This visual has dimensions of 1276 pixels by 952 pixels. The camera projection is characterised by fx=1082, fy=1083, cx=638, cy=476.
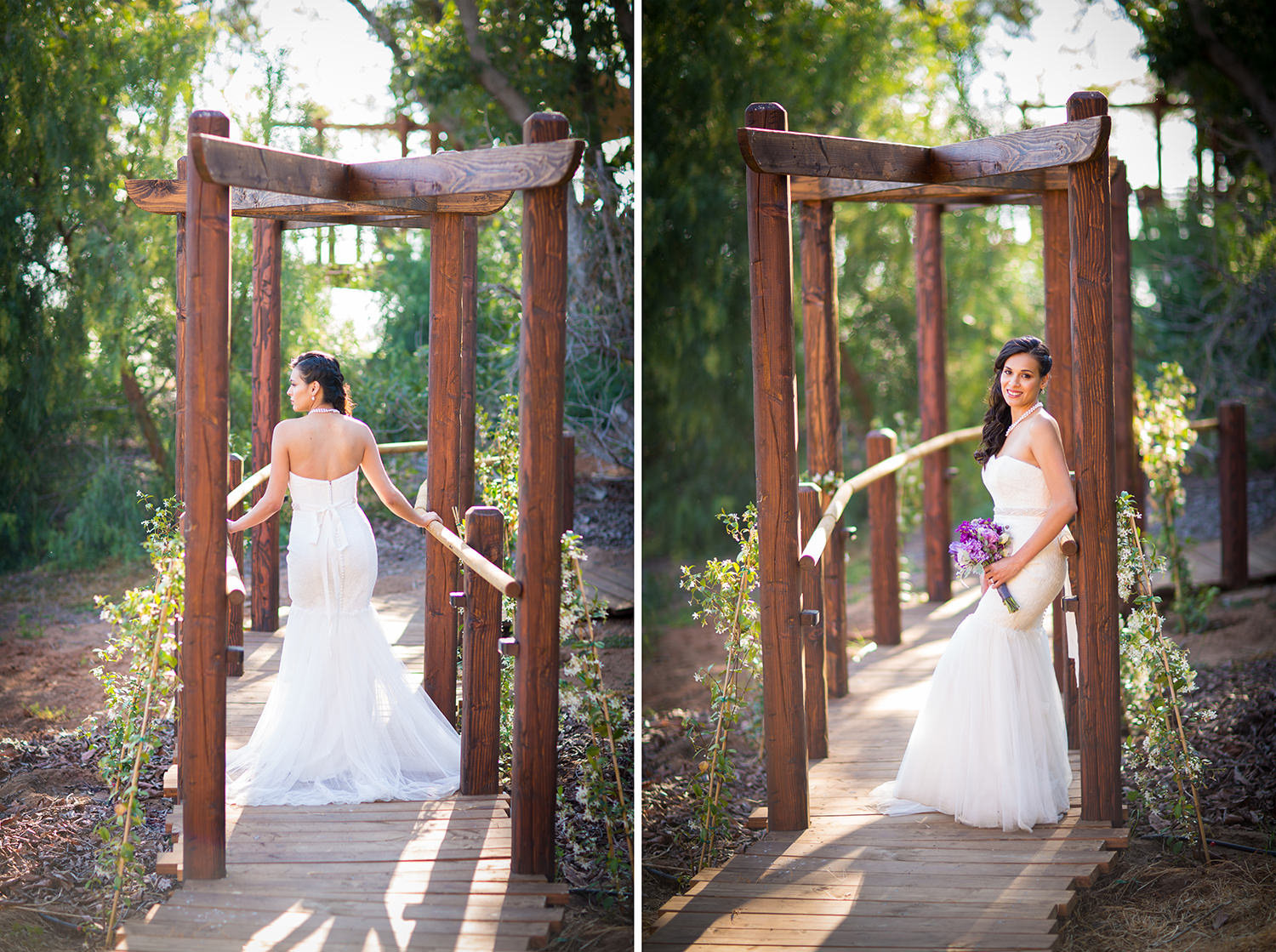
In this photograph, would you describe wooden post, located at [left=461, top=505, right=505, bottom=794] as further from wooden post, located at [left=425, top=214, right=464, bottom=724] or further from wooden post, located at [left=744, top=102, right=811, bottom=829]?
wooden post, located at [left=744, top=102, right=811, bottom=829]

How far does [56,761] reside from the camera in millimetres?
3887

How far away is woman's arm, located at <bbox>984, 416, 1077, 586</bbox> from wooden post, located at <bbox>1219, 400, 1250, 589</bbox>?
3944 millimetres

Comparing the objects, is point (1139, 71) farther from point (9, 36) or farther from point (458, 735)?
point (9, 36)

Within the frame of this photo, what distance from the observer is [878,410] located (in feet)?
35.8

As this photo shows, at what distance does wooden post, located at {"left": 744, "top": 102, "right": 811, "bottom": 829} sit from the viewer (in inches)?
135

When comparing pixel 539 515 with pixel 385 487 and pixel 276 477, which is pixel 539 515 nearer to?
pixel 385 487

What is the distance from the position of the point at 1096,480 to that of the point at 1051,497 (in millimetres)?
150

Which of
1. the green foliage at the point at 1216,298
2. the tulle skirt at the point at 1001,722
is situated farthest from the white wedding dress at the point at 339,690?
the green foliage at the point at 1216,298

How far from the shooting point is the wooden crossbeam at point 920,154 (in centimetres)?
331

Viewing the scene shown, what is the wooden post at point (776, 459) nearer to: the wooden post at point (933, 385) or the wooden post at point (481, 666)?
the wooden post at point (481, 666)

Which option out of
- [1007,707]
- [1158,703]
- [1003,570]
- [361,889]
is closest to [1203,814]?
[1158,703]

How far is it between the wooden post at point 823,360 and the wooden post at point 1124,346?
168 centimetres

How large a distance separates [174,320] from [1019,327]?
841cm

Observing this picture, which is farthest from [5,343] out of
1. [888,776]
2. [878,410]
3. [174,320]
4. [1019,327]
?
[1019,327]
